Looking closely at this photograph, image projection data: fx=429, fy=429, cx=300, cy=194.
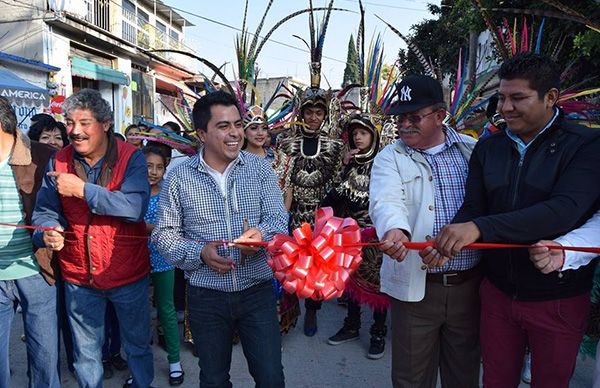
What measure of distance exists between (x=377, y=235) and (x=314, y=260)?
0.60 meters

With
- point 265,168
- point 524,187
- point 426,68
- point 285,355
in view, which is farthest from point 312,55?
point 524,187

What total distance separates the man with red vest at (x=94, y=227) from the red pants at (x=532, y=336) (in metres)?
1.91

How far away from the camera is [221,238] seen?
2160 millimetres

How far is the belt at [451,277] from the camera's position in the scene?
84.0 inches

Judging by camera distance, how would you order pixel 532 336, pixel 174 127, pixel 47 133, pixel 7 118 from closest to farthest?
pixel 532 336, pixel 7 118, pixel 47 133, pixel 174 127

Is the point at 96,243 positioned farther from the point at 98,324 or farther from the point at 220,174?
the point at 220,174

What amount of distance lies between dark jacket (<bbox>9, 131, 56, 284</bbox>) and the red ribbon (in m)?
1.49

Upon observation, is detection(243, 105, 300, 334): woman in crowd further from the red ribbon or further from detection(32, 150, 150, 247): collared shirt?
the red ribbon

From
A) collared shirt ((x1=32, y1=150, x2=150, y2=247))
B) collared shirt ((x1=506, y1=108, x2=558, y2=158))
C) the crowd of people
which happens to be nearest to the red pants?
the crowd of people

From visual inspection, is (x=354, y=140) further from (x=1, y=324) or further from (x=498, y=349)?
(x=1, y=324)

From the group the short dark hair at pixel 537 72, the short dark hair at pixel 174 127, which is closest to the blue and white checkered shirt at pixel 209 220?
the short dark hair at pixel 537 72

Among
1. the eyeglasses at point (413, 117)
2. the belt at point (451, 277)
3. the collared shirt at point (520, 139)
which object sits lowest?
the belt at point (451, 277)

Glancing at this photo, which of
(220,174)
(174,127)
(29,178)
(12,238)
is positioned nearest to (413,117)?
(220,174)

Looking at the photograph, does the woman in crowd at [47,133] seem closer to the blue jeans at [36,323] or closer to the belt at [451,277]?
the blue jeans at [36,323]
